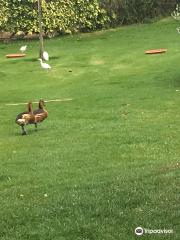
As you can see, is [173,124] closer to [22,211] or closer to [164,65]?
[22,211]

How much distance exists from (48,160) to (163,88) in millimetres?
10215

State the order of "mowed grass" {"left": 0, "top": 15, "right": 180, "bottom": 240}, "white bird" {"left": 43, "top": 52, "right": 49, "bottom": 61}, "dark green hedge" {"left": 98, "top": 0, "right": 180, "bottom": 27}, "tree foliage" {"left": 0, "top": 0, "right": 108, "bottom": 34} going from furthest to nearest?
"dark green hedge" {"left": 98, "top": 0, "right": 180, "bottom": 27}, "tree foliage" {"left": 0, "top": 0, "right": 108, "bottom": 34}, "white bird" {"left": 43, "top": 52, "right": 49, "bottom": 61}, "mowed grass" {"left": 0, "top": 15, "right": 180, "bottom": 240}

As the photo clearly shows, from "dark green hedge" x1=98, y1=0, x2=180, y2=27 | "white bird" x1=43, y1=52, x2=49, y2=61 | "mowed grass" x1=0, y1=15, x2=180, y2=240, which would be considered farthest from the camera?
"dark green hedge" x1=98, y1=0, x2=180, y2=27

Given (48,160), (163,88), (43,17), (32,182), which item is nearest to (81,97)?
(163,88)

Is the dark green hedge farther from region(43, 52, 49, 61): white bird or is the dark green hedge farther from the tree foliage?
region(43, 52, 49, 61): white bird

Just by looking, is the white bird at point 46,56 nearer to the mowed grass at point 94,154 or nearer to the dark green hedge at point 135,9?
Answer: the mowed grass at point 94,154

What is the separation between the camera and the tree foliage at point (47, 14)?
33.7 metres

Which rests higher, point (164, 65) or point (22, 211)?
point (22, 211)

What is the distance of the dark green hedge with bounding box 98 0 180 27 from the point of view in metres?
35.8

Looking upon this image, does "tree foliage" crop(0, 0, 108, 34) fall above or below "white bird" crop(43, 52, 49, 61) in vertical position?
above

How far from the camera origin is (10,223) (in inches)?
203

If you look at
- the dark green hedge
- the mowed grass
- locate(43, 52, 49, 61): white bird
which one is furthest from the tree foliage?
the mowed grass

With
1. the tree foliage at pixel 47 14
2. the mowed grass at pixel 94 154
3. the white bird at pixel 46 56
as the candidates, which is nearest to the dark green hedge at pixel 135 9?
the tree foliage at pixel 47 14

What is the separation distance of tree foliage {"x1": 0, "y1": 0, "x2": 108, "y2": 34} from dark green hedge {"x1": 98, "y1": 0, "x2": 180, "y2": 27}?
126 centimetres
